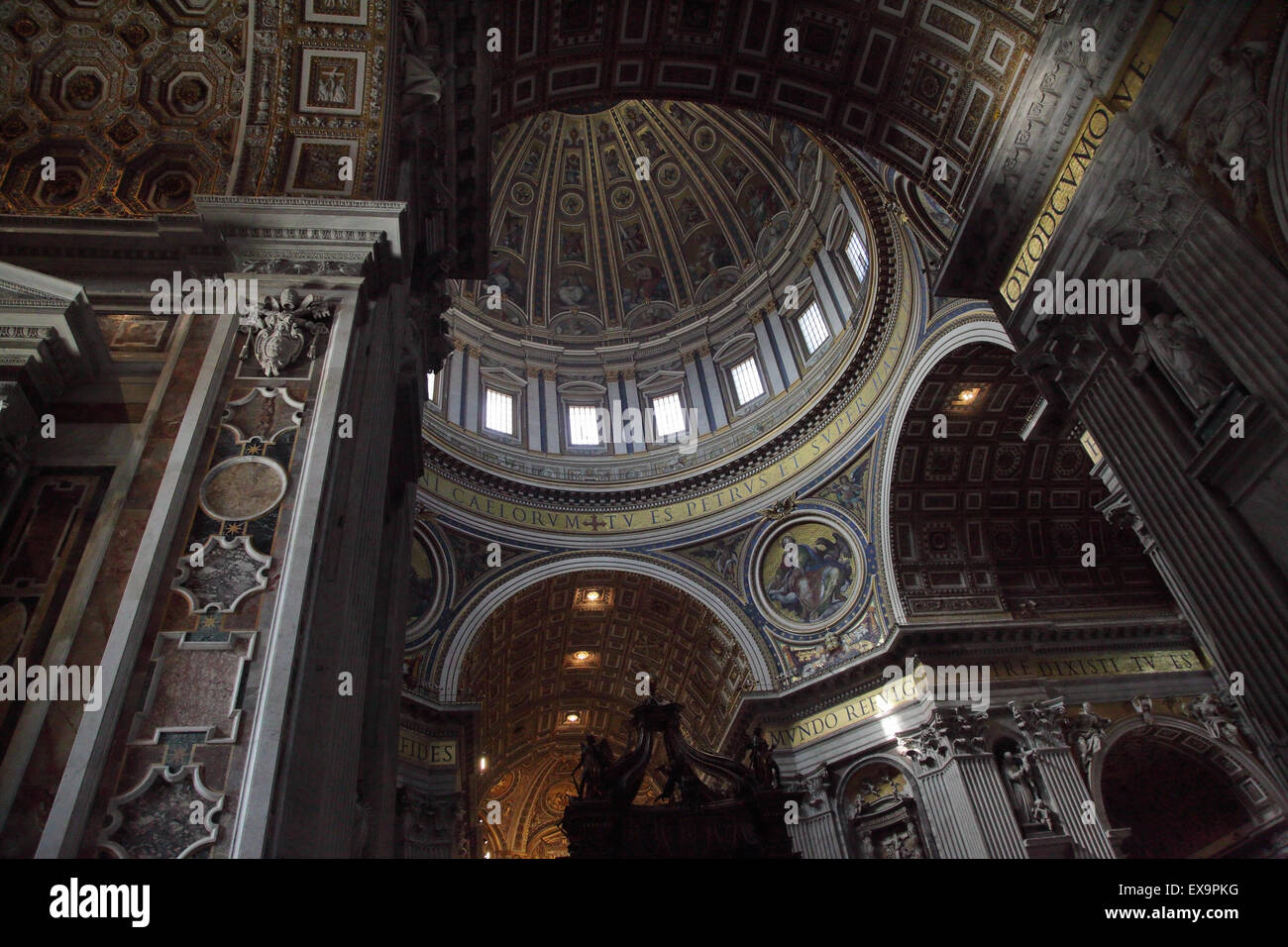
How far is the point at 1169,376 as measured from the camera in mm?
7902

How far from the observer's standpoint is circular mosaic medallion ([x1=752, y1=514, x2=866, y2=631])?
18.8m

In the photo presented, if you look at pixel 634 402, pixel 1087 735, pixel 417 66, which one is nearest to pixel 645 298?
pixel 634 402

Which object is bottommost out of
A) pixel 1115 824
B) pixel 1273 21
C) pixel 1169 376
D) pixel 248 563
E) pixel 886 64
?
pixel 248 563

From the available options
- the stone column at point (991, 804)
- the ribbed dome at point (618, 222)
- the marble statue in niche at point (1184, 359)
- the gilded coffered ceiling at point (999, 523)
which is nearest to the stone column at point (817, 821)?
the stone column at point (991, 804)

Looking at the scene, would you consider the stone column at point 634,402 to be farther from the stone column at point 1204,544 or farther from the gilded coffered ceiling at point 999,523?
the stone column at point 1204,544

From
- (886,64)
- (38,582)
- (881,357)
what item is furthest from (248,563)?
(881,357)

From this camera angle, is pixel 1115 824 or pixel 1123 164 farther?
pixel 1115 824

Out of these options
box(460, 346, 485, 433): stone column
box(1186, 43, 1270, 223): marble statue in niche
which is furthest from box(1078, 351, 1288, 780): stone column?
box(460, 346, 485, 433): stone column

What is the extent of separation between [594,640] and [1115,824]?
1330cm

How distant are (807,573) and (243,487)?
1625 cm

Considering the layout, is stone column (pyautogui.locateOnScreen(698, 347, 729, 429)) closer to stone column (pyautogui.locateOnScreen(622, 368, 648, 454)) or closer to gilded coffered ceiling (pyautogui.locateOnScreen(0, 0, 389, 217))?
stone column (pyautogui.locateOnScreen(622, 368, 648, 454))

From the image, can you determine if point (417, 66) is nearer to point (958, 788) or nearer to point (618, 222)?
point (958, 788)

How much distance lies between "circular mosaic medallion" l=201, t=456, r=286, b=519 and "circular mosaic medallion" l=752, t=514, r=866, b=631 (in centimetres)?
1525
